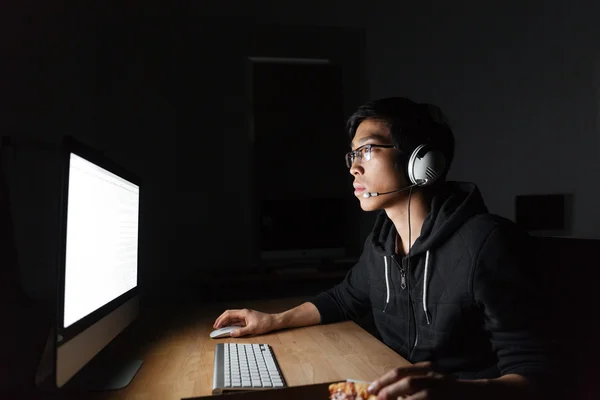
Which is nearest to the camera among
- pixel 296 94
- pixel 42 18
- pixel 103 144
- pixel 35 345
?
pixel 35 345

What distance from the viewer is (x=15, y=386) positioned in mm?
1224

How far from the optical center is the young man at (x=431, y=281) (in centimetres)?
89

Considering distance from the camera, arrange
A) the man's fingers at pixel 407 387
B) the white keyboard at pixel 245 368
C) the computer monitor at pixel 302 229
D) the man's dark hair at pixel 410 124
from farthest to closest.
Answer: the computer monitor at pixel 302 229
the man's dark hair at pixel 410 124
the white keyboard at pixel 245 368
the man's fingers at pixel 407 387

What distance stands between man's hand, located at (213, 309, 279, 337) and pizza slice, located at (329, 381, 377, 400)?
1.75 feet

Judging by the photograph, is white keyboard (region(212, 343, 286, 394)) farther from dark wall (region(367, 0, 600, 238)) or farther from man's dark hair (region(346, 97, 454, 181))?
dark wall (region(367, 0, 600, 238))

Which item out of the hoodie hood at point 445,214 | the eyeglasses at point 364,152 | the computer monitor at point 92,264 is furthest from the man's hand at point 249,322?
the eyeglasses at point 364,152

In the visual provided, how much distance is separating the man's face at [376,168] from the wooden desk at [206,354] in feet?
1.22

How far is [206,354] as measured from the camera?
1089mm

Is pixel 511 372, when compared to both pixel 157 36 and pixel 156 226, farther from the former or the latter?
pixel 157 36

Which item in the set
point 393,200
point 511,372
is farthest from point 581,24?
point 511,372

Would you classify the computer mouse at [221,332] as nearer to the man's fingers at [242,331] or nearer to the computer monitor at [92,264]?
the man's fingers at [242,331]

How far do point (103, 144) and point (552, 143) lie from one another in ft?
8.95

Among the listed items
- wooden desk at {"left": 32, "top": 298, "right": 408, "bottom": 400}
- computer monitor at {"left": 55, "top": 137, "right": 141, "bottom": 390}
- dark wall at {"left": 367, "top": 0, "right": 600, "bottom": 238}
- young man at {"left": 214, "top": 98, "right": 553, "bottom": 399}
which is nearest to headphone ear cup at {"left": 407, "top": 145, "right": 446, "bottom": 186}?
young man at {"left": 214, "top": 98, "right": 553, "bottom": 399}

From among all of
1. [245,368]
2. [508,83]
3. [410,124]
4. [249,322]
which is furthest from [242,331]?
[508,83]
